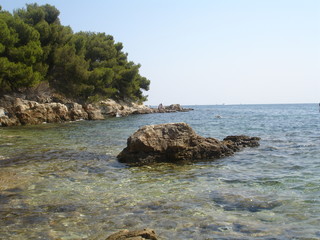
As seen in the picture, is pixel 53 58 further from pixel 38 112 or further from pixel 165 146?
pixel 165 146

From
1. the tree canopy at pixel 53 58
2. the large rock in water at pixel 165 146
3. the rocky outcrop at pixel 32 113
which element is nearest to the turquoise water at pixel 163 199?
the large rock in water at pixel 165 146

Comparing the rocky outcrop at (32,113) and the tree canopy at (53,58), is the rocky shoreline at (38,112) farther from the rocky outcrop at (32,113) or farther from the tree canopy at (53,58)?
the tree canopy at (53,58)

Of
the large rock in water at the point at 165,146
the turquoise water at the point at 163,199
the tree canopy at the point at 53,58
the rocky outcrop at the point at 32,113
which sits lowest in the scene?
the turquoise water at the point at 163,199

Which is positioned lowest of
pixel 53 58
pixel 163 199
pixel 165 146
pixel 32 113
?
pixel 163 199

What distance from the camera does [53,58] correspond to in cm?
4300

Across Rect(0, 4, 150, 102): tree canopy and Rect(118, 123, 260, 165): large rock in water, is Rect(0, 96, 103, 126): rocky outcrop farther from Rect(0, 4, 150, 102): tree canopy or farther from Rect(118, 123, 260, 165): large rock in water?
Rect(118, 123, 260, 165): large rock in water

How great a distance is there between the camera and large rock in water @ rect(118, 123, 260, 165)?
34.1 ft

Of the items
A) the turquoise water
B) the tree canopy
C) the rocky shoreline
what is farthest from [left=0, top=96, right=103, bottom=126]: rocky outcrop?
the turquoise water

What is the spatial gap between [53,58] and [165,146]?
37.2 metres

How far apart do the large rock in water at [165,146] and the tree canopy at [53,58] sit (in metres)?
27.7

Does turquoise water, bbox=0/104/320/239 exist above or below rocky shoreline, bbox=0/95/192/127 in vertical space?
below

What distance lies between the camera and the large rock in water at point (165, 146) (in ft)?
34.1

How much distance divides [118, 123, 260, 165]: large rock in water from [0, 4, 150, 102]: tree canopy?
90.8ft

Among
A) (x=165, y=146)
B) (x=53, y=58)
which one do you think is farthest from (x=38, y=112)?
(x=165, y=146)
